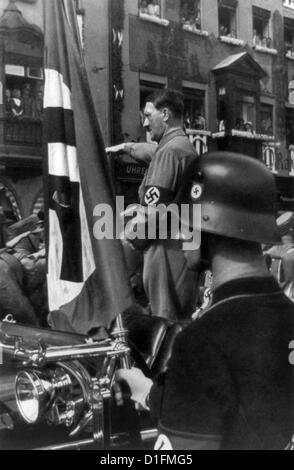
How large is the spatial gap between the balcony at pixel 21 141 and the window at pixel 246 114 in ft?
1.98

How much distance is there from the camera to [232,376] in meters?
1.37

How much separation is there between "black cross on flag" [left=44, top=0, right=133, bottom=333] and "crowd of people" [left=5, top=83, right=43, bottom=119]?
25 mm

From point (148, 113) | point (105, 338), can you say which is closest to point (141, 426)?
point (105, 338)

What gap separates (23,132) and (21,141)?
0.08ft

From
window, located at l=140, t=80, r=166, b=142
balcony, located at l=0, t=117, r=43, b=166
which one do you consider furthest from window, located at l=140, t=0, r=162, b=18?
balcony, located at l=0, t=117, r=43, b=166

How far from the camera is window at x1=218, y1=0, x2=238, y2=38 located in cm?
205

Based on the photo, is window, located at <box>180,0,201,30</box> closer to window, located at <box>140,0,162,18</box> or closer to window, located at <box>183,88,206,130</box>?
window, located at <box>140,0,162,18</box>

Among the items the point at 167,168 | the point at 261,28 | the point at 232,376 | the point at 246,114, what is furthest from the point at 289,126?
the point at 232,376

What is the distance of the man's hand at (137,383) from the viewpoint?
162 centimetres

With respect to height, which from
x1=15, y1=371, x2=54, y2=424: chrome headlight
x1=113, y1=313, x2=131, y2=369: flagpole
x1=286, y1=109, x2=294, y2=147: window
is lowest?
x1=15, y1=371, x2=54, y2=424: chrome headlight

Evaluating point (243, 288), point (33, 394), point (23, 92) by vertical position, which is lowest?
point (33, 394)

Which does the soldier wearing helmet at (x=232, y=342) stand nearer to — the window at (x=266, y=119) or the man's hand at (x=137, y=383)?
the man's hand at (x=137, y=383)

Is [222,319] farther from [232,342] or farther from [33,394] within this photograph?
[33,394]

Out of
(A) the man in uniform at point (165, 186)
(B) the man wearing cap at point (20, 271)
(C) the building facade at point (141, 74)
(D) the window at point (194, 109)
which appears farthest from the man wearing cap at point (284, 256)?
(B) the man wearing cap at point (20, 271)
